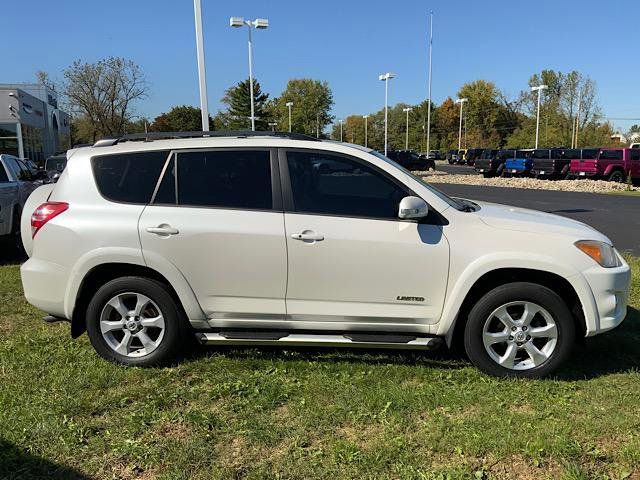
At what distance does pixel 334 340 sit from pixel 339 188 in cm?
117

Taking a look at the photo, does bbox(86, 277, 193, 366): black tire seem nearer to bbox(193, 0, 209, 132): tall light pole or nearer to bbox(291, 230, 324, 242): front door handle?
bbox(291, 230, 324, 242): front door handle

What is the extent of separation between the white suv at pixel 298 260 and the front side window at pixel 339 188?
0.04 ft

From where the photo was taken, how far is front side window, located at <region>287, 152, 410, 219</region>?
4086 mm

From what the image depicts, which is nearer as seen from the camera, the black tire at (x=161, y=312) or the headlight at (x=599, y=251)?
the headlight at (x=599, y=251)

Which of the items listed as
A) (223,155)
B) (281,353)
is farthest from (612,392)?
(223,155)

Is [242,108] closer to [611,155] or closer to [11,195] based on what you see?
[611,155]

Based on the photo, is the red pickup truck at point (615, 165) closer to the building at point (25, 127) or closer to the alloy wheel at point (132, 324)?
the alloy wheel at point (132, 324)

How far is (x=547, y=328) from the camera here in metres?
3.97

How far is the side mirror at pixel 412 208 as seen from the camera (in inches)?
152

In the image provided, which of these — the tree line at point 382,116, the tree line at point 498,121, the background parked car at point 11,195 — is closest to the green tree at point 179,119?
the tree line at point 382,116

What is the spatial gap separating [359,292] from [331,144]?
116 centimetres

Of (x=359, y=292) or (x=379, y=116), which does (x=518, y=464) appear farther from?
(x=379, y=116)

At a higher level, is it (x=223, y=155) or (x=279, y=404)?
(x=223, y=155)

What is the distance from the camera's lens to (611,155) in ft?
95.1
